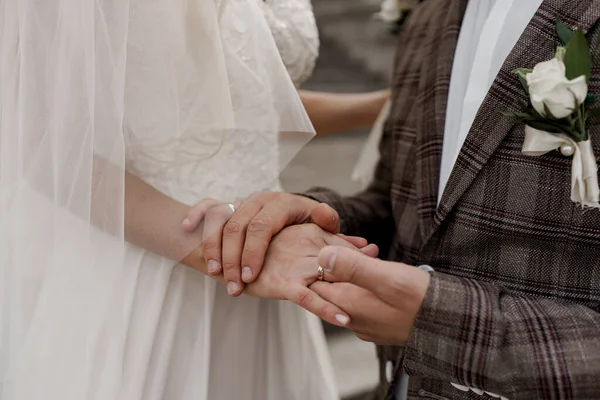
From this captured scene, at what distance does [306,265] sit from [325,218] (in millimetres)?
103

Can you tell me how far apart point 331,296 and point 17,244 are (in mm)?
426

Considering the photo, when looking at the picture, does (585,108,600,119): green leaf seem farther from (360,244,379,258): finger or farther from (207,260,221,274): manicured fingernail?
(207,260,221,274): manicured fingernail

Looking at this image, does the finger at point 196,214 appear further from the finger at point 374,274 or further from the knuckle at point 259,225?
the finger at point 374,274

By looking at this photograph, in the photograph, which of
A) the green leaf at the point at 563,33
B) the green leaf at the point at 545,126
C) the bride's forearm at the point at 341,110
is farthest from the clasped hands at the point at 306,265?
the bride's forearm at the point at 341,110

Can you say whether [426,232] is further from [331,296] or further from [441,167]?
[331,296]

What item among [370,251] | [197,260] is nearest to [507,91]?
[370,251]

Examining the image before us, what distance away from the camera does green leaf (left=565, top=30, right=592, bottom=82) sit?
734mm

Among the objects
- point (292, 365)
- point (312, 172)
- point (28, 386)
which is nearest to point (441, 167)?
point (292, 365)

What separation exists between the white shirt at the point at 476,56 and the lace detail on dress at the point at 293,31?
275mm

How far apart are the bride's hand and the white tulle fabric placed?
0.12 meters

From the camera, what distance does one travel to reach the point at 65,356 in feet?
2.68

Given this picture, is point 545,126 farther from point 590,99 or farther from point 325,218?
point 325,218

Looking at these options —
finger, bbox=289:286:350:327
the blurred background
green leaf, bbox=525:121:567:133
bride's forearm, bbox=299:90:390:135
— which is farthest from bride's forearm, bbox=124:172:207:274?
the blurred background

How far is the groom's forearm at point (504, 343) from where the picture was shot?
2.30 feet
